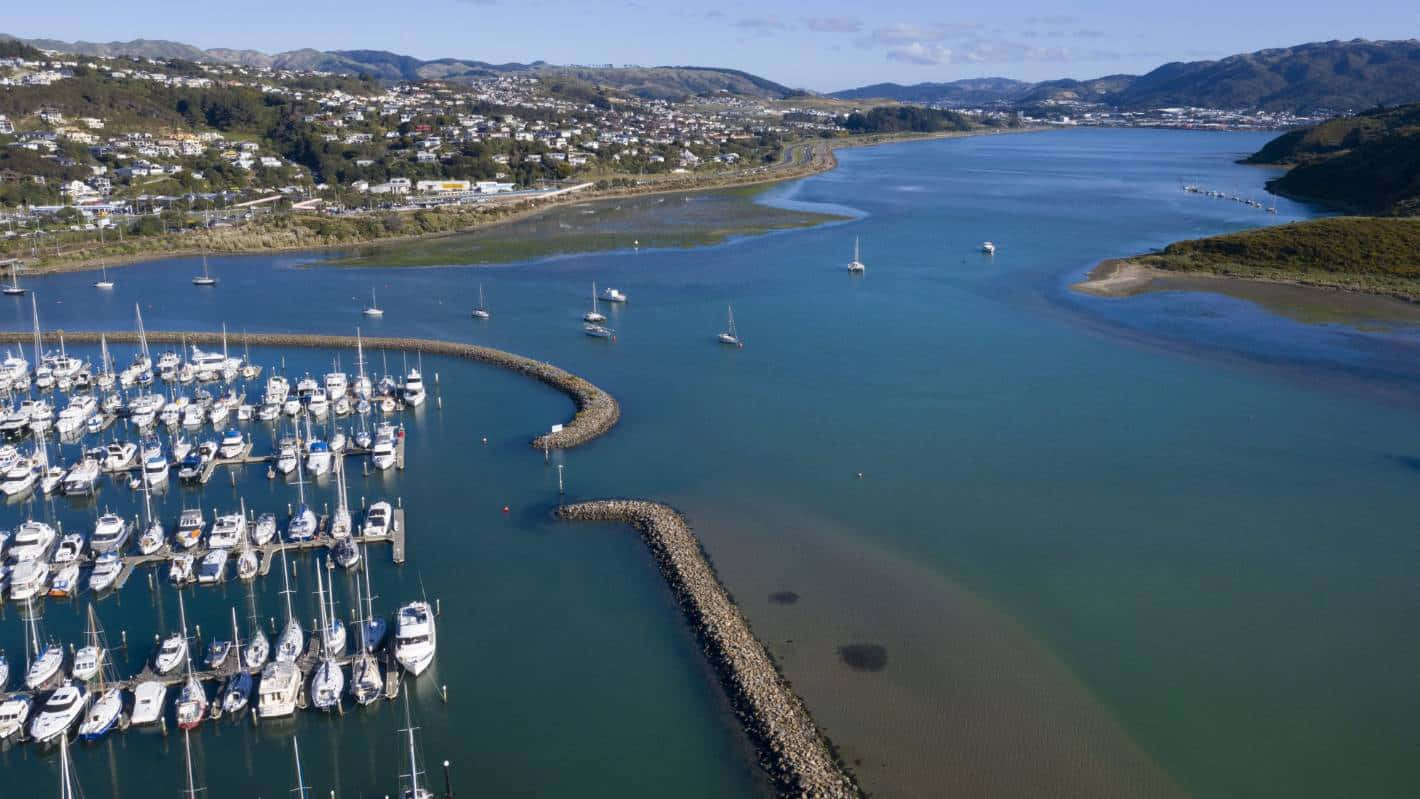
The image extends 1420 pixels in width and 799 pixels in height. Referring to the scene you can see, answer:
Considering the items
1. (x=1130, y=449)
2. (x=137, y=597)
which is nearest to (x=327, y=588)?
(x=137, y=597)

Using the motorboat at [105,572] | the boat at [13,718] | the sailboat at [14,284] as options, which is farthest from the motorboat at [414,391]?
the sailboat at [14,284]

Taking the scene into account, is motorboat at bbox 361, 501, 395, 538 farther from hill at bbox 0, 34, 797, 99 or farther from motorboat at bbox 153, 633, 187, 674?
hill at bbox 0, 34, 797, 99

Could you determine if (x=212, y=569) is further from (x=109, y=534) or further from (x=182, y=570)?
(x=109, y=534)

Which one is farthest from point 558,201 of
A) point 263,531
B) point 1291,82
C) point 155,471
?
point 1291,82

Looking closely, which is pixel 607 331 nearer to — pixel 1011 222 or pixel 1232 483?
pixel 1232 483

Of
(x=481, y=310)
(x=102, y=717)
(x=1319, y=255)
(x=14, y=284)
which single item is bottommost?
(x=102, y=717)

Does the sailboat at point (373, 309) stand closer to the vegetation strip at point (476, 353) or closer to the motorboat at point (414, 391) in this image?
the vegetation strip at point (476, 353)
